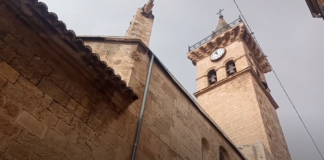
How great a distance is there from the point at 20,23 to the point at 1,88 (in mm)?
903

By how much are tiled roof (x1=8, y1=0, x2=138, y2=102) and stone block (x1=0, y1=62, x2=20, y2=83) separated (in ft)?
2.35

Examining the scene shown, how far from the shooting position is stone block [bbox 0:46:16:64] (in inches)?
125

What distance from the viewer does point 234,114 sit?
14273 mm

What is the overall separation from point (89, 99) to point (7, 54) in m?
1.22

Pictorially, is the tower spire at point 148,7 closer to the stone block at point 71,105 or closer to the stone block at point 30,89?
the stone block at point 71,105

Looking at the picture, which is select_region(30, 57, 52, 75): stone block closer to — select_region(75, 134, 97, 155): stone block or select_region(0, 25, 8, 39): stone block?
select_region(0, 25, 8, 39): stone block

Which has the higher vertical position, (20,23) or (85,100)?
(20,23)

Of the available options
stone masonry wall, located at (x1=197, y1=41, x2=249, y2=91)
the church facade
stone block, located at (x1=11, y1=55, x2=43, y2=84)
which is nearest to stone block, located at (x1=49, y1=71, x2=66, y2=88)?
the church facade

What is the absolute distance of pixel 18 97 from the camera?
3.17 m

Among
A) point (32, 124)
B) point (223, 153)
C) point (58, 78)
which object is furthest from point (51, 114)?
point (223, 153)

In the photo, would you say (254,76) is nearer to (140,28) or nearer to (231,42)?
(231,42)

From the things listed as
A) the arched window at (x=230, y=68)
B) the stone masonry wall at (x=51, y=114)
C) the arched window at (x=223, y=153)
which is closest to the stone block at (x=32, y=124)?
the stone masonry wall at (x=51, y=114)

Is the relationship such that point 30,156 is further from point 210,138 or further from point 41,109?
point 210,138

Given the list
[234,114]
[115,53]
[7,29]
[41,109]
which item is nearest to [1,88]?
[41,109]
